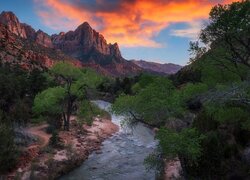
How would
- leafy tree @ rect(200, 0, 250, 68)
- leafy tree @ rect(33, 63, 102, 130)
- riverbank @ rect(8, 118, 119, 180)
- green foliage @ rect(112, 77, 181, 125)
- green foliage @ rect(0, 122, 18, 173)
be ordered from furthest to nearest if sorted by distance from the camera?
leafy tree @ rect(33, 63, 102, 130) < riverbank @ rect(8, 118, 119, 180) < green foliage @ rect(0, 122, 18, 173) < green foliage @ rect(112, 77, 181, 125) < leafy tree @ rect(200, 0, 250, 68)

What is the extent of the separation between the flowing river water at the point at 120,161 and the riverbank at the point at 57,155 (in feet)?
2.38

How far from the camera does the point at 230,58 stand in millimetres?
19938

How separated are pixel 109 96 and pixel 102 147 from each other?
2556 inches

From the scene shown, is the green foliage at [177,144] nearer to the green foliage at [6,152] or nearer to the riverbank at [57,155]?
the riverbank at [57,155]

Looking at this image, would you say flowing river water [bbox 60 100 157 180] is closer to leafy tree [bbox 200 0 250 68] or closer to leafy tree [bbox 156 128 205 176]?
leafy tree [bbox 156 128 205 176]

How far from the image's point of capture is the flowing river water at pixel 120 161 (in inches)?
1069

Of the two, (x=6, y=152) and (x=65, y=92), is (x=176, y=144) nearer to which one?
(x=6, y=152)

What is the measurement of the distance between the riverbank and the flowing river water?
2.38 feet

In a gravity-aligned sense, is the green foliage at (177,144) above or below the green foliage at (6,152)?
above

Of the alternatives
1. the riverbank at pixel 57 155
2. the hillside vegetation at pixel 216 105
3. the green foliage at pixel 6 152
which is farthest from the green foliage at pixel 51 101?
the hillside vegetation at pixel 216 105

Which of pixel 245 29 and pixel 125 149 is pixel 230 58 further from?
pixel 125 149

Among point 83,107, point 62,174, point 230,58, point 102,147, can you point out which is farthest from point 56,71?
point 230,58

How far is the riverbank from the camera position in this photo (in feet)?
84.8

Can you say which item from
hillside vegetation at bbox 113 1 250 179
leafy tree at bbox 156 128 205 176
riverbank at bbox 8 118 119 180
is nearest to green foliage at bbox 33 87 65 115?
riverbank at bbox 8 118 119 180
